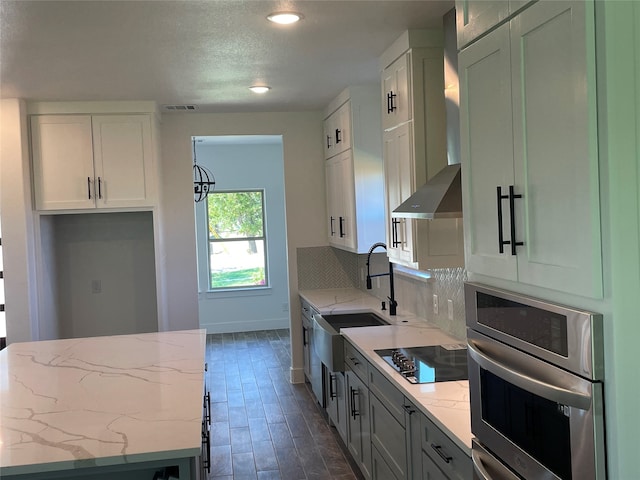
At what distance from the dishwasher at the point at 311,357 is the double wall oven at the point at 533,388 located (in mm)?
2986

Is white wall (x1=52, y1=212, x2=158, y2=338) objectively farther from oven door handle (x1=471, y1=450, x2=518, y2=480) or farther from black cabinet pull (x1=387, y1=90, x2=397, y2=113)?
oven door handle (x1=471, y1=450, x2=518, y2=480)

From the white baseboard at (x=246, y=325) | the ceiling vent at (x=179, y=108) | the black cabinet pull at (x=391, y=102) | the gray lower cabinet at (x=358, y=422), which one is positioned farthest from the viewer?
the white baseboard at (x=246, y=325)

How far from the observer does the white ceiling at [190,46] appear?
2766mm

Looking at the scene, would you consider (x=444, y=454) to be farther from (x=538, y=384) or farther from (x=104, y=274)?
(x=104, y=274)

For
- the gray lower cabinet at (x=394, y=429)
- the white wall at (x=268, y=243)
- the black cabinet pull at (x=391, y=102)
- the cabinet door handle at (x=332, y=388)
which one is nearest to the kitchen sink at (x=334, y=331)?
the cabinet door handle at (x=332, y=388)

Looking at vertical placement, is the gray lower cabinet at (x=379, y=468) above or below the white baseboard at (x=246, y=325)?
above

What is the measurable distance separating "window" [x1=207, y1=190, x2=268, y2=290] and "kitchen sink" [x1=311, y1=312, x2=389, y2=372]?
14.1ft

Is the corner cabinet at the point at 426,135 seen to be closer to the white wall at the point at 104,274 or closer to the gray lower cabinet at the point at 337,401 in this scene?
the gray lower cabinet at the point at 337,401

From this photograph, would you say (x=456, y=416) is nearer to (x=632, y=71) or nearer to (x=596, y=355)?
(x=596, y=355)

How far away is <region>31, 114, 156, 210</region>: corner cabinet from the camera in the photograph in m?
4.92

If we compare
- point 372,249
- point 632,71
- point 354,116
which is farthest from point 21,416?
point 354,116

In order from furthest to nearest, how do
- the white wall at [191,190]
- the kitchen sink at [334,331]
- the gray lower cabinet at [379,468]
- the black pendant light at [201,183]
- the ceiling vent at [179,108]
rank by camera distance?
1. the black pendant light at [201,183]
2. the white wall at [191,190]
3. the ceiling vent at [179,108]
4. the kitchen sink at [334,331]
5. the gray lower cabinet at [379,468]

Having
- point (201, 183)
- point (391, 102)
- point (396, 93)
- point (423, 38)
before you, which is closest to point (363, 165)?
point (391, 102)

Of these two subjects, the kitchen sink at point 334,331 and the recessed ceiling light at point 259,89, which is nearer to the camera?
the kitchen sink at point 334,331
